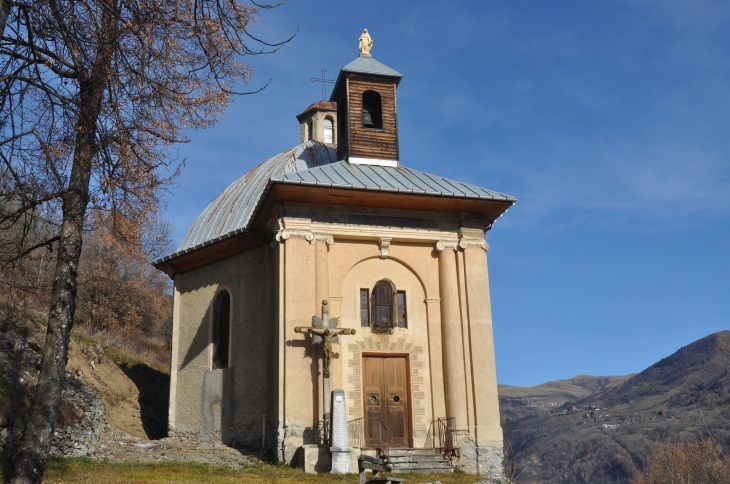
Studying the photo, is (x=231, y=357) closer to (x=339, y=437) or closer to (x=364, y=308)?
(x=364, y=308)

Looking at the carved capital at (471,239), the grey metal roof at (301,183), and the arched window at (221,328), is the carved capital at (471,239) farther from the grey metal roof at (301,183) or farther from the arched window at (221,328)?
the arched window at (221,328)

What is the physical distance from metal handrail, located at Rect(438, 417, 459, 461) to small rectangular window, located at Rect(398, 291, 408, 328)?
252cm

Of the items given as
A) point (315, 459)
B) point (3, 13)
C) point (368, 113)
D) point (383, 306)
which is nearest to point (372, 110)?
point (368, 113)

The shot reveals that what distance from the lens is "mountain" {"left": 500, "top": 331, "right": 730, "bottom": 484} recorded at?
286ft

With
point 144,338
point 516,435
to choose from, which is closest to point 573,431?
point 516,435

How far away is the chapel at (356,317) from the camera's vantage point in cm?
1706

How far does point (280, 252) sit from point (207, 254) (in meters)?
4.38

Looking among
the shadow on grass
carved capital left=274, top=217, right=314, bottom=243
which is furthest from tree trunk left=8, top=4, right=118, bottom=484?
the shadow on grass

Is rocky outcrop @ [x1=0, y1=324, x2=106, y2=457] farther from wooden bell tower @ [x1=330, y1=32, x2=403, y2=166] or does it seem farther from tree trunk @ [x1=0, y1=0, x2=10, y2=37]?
wooden bell tower @ [x1=330, y1=32, x2=403, y2=166]

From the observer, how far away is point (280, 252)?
17609 mm

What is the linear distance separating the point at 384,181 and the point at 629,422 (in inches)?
3916

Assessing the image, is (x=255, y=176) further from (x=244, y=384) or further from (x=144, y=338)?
(x=144, y=338)

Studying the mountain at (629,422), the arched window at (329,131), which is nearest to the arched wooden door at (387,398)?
the arched window at (329,131)

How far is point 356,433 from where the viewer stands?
55.5 feet
